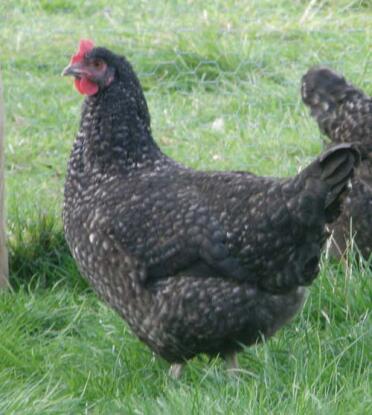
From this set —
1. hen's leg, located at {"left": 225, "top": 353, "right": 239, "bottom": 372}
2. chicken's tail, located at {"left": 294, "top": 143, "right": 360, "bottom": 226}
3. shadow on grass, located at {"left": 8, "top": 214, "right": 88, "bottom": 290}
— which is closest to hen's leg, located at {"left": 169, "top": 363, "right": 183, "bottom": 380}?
hen's leg, located at {"left": 225, "top": 353, "right": 239, "bottom": 372}

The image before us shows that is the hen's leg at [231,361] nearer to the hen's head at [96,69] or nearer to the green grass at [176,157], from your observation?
the green grass at [176,157]

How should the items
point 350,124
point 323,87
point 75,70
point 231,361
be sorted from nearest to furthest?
point 231,361
point 75,70
point 350,124
point 323,87

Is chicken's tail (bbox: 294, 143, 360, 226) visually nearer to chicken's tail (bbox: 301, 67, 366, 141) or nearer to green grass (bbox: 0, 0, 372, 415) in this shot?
green grass (bbox: 0, 0, 372, 415)

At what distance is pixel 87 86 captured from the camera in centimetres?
439

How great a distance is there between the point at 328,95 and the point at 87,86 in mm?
1121

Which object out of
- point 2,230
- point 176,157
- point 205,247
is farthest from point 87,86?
point 176,157

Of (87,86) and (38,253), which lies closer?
(87,86)

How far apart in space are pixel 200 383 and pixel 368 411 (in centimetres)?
67

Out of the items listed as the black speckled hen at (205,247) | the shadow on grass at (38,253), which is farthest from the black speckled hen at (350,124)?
the shadow on grass at (38,253)

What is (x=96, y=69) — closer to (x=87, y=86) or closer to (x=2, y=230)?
(x=87, y=86)

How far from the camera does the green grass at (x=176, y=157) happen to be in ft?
12.5

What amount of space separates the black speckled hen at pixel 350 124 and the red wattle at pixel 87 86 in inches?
41.8

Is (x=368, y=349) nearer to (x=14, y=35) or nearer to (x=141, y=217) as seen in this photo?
(x=141, y=217)

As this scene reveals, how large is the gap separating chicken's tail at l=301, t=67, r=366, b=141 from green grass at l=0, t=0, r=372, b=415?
24.6 inches
